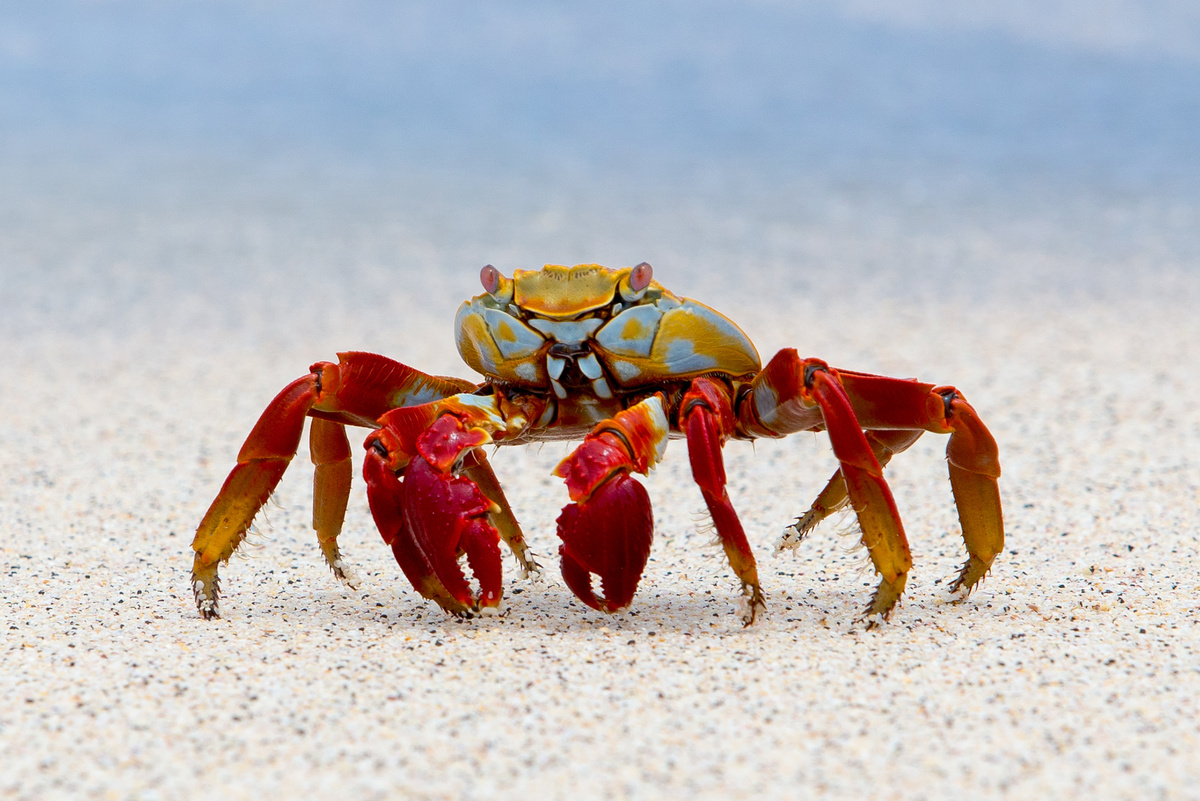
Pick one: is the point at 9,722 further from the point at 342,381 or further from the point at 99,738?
the point at 342,381

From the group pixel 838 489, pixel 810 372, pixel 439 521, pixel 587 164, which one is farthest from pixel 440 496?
pixel 587 164

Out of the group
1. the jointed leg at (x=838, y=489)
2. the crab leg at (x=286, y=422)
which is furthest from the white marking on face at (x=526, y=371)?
the jointed leg at (x=838, y=489)

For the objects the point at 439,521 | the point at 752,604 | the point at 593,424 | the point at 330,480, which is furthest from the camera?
the point at 330,480

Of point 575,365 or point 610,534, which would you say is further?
point 575,365

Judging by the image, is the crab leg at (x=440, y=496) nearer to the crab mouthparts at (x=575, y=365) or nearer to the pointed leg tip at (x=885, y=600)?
the crab mouthparts at (x=575, y=365)

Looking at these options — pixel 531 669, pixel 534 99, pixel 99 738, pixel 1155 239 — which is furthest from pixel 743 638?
pixel 534 99

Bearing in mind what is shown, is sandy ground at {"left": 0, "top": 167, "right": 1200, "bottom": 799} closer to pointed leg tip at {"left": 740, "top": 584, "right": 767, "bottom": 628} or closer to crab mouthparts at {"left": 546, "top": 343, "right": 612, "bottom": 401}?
pointed leg tip at {"left": 740, "top": 584, "right": 767, "bottom": 628}

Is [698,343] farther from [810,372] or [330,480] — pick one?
[330,480]
